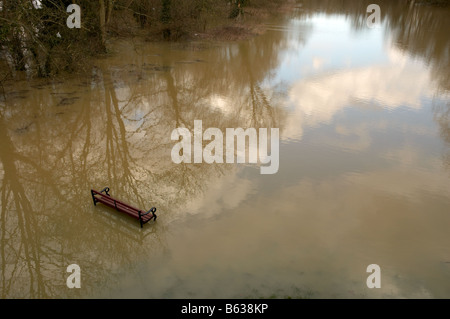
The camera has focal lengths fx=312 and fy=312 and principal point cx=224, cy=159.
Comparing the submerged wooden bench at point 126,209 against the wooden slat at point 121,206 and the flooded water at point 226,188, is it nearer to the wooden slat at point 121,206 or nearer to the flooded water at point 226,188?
the wooden slat at point 121,206

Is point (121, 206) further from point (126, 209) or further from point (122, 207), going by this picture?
point (126, 209)

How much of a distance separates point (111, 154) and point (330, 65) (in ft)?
55.7

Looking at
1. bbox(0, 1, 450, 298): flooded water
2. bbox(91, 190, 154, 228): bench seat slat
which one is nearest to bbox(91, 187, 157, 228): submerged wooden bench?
bbox(91, 190, 154, 228): bench seat slat

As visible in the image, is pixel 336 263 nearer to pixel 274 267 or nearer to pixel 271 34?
pixel 274 267

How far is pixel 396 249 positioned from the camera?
760 centimetres

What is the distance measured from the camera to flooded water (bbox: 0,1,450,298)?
6840mm

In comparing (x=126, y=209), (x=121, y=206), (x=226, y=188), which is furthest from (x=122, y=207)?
(x=226, y=188)

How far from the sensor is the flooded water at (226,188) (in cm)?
684

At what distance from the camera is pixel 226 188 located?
9.59 metres

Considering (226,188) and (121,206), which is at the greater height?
(226,188)

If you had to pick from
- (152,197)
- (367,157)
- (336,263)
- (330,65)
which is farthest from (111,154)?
(330,65)

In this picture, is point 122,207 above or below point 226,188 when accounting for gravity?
below

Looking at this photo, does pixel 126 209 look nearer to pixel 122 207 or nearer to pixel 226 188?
pixel 122 207

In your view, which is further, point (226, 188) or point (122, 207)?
point (226, 188)
